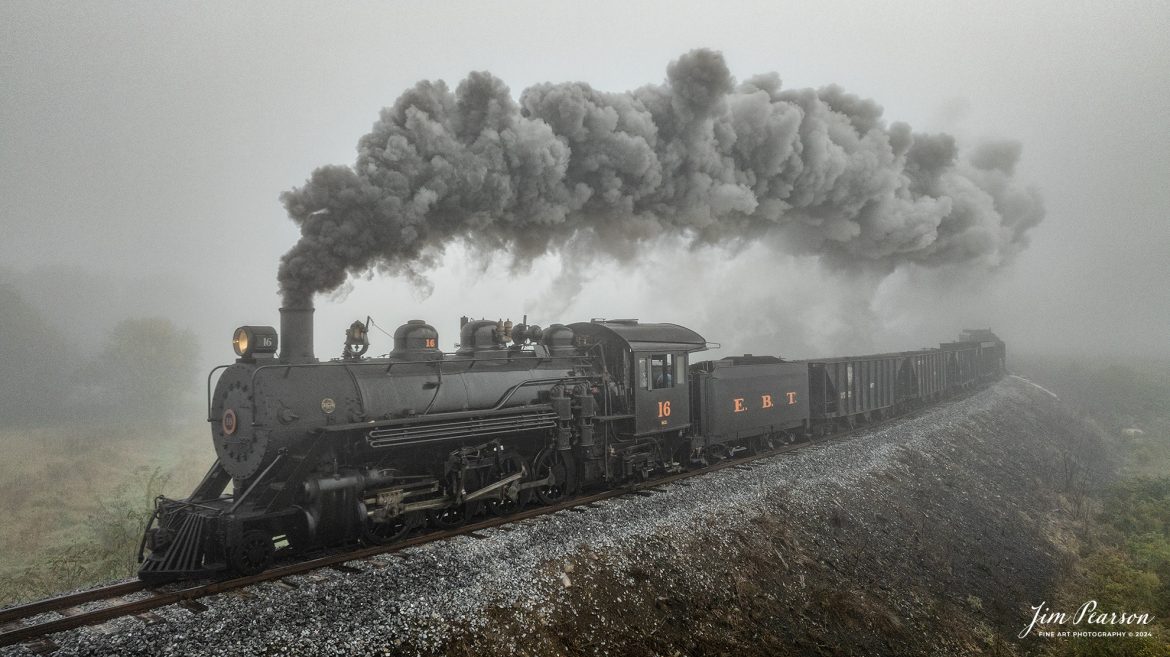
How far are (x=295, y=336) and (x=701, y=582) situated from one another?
6.38 metres

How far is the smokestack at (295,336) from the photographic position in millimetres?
8680

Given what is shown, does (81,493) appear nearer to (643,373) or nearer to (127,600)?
(127,600)

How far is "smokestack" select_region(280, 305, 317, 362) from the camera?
8680mm

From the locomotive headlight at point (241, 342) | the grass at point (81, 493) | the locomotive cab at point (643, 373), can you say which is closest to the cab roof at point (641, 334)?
the locomotive cab at point (643, 373)

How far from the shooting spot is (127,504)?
19.0 metres

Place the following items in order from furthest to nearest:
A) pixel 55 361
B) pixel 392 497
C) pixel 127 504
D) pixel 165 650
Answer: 1. pixel 55 361
2. pixel 127 504
3. pixel 392 497
4. pixel 165 650

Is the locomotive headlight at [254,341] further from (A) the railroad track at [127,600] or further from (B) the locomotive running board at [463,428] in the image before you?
(A) the railroad track at [127,600]

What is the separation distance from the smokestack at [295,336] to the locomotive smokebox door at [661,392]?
611 centimetres

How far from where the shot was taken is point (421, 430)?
8883 mm

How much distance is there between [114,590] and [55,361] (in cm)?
3588

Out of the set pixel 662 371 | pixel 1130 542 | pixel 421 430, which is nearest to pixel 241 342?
pixel 421 430

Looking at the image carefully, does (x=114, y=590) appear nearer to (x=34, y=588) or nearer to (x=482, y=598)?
(x=482, y=598)

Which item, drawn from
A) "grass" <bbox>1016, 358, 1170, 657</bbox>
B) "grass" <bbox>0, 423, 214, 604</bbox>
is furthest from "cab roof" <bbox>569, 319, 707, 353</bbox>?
"grass" <bbox>0, 423, 214, 604</bbox>

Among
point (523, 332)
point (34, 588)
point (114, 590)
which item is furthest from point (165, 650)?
point (34, 588)
